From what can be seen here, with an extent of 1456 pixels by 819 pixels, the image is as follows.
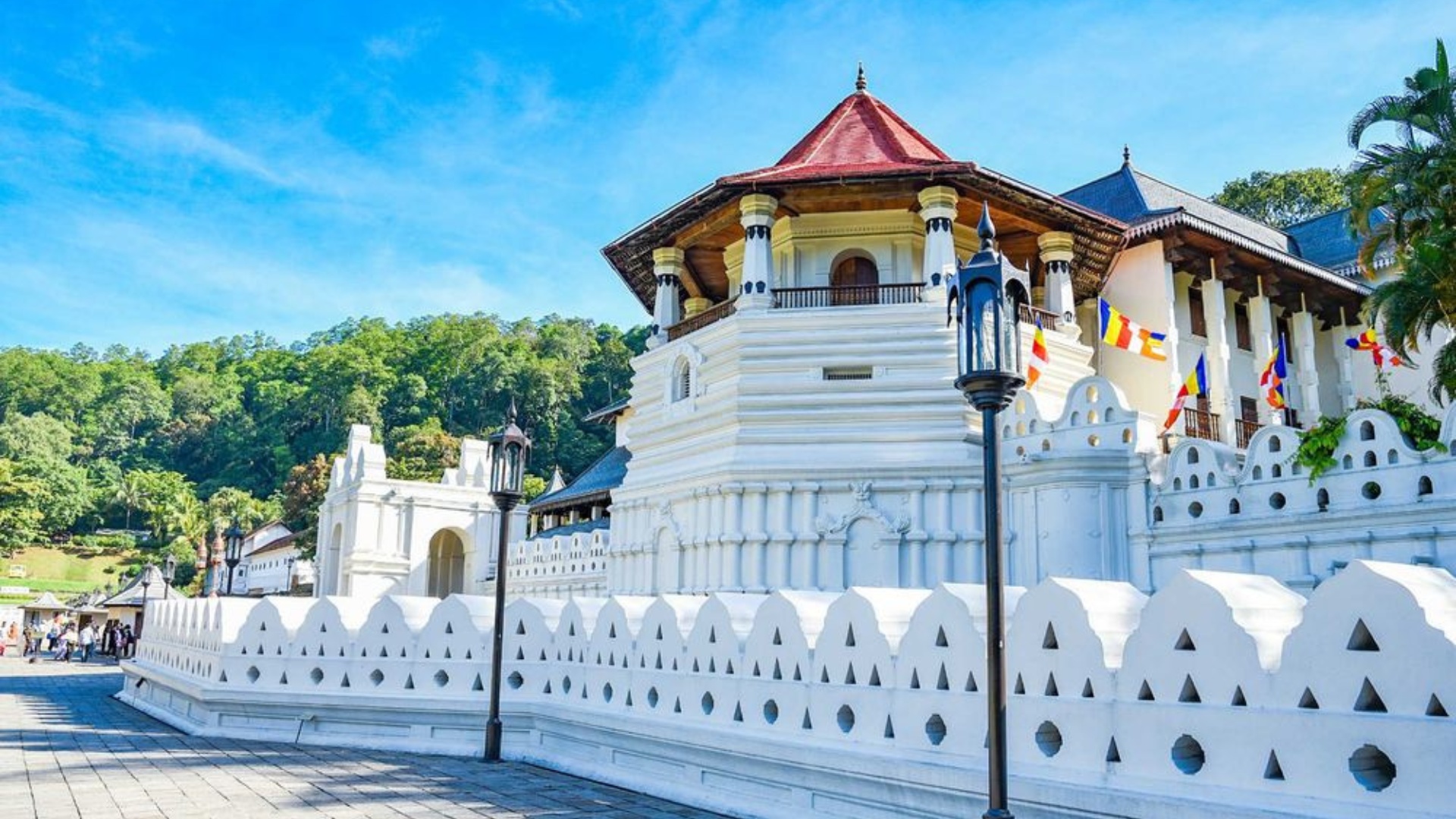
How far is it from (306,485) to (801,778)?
61696 mm

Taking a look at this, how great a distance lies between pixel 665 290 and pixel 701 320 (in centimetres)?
192

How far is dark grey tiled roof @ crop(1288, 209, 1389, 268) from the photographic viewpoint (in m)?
30.4

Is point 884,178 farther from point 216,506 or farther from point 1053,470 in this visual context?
point 216,506

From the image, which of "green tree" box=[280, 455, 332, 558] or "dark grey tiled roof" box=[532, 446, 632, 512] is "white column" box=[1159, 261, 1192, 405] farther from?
"green tree" box=[280, 455, 332, 558]

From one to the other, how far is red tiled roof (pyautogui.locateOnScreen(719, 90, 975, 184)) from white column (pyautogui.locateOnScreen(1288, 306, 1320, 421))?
11635mm

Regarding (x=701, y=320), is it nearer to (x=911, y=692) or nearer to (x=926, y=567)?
(x=926, y=567)

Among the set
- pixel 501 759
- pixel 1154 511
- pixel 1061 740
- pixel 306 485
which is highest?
pixel 306 485

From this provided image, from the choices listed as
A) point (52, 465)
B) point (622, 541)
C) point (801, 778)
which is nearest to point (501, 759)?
point (801, 778)

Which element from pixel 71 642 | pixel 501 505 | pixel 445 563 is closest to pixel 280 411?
pixel 71 642

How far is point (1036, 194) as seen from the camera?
776 inches

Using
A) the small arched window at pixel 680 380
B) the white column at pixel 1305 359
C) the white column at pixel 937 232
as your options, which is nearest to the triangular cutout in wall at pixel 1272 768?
the white column at pixel 937 232

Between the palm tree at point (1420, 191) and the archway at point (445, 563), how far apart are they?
2900 centimetres

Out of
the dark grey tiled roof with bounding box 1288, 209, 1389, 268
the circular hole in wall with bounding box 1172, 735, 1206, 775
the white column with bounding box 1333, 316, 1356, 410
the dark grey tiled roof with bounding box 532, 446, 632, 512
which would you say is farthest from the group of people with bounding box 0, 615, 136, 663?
the dark grey tiled roof with bounding box 1288, 209, 1389, 268

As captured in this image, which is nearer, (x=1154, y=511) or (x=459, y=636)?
(x=459, y=636)
